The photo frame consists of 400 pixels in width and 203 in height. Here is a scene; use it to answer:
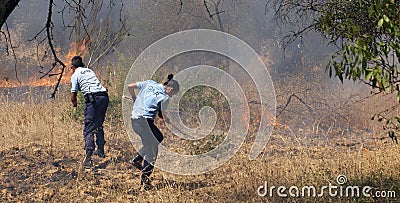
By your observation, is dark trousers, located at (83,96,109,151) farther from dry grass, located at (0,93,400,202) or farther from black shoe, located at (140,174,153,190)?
black shoe, located at (140,174,153,190)

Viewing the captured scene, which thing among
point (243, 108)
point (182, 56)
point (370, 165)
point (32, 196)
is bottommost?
point (32, 196)

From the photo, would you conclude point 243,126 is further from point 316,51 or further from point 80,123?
point 316,51

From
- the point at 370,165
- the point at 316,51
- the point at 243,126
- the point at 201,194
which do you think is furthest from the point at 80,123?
the point at 316,51

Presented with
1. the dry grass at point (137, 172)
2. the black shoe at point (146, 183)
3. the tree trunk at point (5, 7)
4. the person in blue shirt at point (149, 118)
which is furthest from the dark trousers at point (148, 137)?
the tree trunk at point (5, 7)

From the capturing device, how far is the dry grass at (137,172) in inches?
210

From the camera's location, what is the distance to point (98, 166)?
6.91 m

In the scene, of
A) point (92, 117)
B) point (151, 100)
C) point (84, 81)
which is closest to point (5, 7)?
point (151, 100)

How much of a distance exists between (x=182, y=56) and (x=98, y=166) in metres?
14.8

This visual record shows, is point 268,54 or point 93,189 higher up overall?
point 268,54

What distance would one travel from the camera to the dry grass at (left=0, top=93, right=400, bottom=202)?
5336mm

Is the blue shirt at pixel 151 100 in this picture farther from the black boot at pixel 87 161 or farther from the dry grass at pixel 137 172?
the black boot at pixel 87 161

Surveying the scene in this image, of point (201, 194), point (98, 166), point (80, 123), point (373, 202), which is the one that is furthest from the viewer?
point (80, 123)

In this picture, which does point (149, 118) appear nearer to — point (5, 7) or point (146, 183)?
point (146, 183)

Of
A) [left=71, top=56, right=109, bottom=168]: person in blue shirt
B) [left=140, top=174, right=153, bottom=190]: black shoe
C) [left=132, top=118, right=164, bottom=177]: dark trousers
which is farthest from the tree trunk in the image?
[left=71, top=56, right=109, bottom=168]: person in blue shirt
